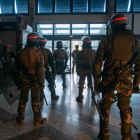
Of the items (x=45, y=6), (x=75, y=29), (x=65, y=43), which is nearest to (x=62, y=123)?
(x=65, y=43)

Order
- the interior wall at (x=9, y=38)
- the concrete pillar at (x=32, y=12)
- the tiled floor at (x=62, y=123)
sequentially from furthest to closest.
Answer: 1. the concrete pillar at (x=32, y=12)
2. the interior wall at (x=9, y=38)
3. the tiled floor at (x=62, y=123)

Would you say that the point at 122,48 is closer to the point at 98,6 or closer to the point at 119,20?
the point at 119,20

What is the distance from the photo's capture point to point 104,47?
2268 millimetres

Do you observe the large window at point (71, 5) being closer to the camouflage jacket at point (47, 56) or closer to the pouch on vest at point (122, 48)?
the camouflage jacket at point (47, 56)

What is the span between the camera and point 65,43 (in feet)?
33.6

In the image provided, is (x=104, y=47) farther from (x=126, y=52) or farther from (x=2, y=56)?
(x=2, y=56)

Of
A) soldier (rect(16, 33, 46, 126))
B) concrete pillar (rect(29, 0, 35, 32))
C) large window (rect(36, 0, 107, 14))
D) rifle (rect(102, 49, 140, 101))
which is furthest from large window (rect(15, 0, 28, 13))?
rifle (rect(102, 49, 140, 101))

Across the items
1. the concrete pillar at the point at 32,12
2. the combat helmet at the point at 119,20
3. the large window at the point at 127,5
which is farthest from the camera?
the large window at the point at 127,5

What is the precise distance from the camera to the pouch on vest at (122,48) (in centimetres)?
217

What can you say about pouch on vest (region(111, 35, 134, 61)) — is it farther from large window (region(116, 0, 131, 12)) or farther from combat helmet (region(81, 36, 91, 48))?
large window (region(116, 0, 131, 12))

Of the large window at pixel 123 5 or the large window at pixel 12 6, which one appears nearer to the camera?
the large window at pixel 123 5

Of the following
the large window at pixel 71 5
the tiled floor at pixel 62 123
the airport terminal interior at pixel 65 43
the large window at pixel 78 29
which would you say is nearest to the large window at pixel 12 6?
the airport terminal interior at pixel 65 43

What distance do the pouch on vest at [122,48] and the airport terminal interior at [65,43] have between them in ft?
4.32

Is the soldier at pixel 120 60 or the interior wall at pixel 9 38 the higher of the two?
the interior wall at pixel 9 38
